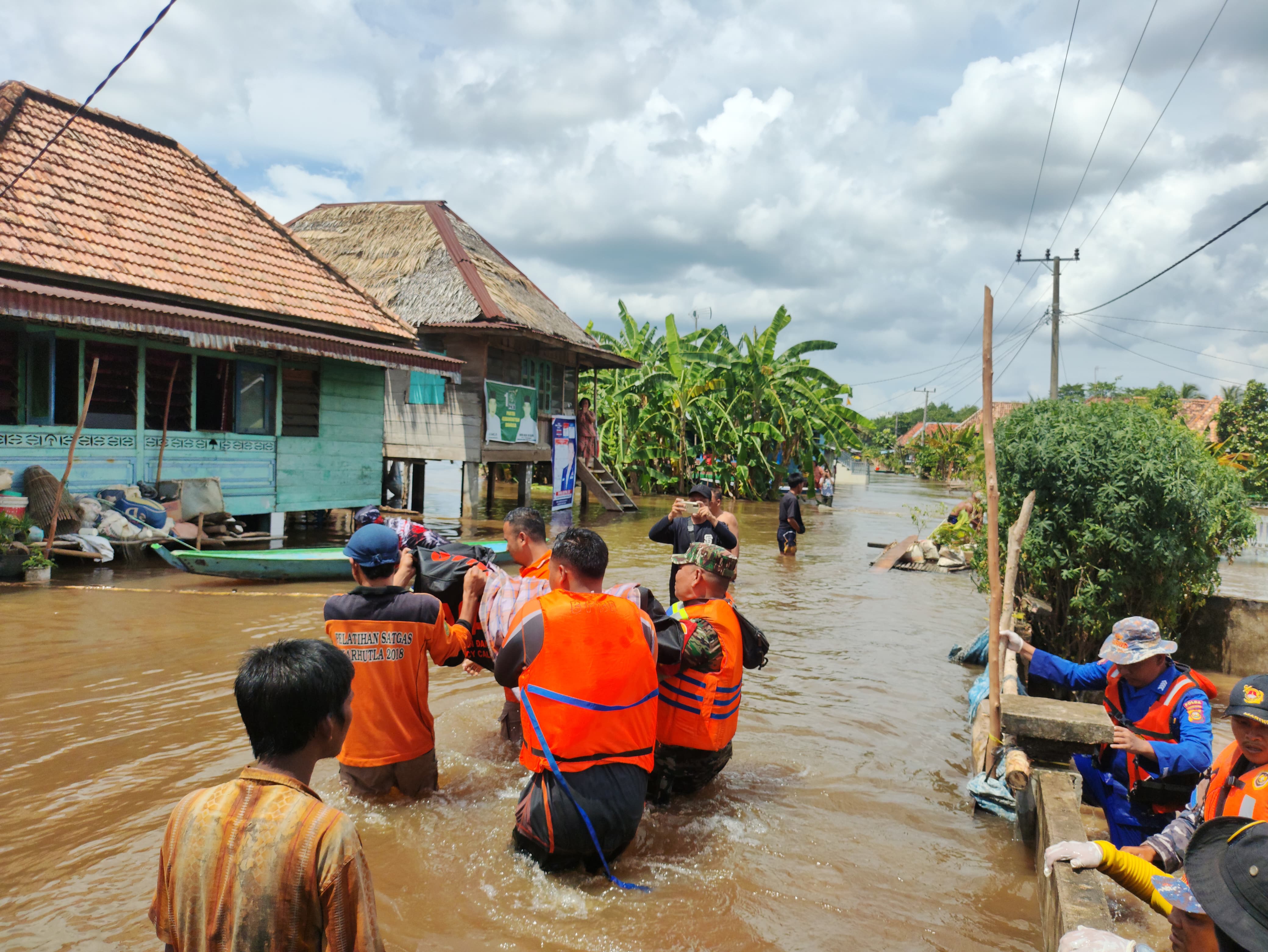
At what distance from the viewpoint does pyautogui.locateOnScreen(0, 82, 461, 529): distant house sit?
10141 millimetres

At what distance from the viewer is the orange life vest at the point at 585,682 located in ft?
11.0

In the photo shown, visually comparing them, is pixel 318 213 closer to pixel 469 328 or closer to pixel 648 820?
pixel 469 328

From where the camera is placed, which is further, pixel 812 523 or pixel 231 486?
pixel 812 523

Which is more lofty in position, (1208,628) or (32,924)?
(1208,628)

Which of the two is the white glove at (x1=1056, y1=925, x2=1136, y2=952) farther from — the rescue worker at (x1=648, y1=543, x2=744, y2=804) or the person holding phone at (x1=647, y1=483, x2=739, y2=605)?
the person holding phone at (x1=647, y1=483, x2=739, y2=605)

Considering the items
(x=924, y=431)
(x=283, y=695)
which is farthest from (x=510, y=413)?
(x=924, y=431)

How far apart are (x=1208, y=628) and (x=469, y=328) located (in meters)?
13.1

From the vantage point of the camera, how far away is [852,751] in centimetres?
593

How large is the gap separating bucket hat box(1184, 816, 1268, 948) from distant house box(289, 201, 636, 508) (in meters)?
15.3

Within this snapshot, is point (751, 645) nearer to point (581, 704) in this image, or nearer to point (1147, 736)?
point (581, 704)

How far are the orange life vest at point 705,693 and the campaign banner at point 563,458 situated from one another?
1503cm

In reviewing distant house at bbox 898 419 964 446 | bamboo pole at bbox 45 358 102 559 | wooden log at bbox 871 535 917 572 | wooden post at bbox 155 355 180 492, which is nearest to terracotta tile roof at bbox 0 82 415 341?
wooden post at bbox 155 355 180 492

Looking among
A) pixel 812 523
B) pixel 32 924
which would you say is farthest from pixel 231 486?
pixel 812 523

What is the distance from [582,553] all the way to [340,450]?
12.0 meters
